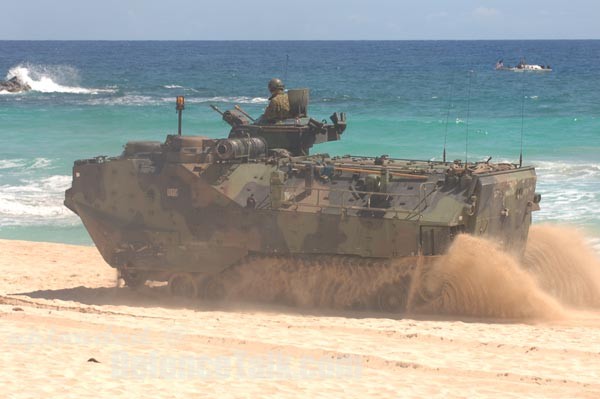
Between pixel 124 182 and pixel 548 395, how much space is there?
897cm

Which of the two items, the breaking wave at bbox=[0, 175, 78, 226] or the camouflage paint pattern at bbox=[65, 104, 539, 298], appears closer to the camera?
the camouflage paint pattern at bbox=[65, 104, 539, 298]

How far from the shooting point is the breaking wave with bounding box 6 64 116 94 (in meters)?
76.2

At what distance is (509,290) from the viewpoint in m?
16.2

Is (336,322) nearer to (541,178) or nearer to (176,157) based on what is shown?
(176,157)

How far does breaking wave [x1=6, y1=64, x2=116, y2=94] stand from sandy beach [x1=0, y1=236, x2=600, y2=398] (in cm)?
5981

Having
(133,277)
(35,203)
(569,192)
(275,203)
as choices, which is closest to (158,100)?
(35,203)

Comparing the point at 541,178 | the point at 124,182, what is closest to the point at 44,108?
the point at 541,178

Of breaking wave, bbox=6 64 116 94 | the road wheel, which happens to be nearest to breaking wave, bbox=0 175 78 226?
the road wheel

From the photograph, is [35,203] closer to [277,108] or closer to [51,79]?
[277,108]

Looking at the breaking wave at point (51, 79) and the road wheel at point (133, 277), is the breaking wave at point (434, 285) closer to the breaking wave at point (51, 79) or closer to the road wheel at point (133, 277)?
the road wheel at point (133, 277)

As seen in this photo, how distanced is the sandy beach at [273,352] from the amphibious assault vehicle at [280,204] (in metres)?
0.84

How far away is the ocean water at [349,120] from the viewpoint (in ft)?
97.6

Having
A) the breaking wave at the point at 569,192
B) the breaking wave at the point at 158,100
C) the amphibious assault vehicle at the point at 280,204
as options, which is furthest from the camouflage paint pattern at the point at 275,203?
the breaking wave at the point at 158,100

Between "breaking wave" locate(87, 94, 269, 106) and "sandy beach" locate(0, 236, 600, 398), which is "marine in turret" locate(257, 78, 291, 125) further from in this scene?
"breaking wave" locate(87, 94, 269, 106)
